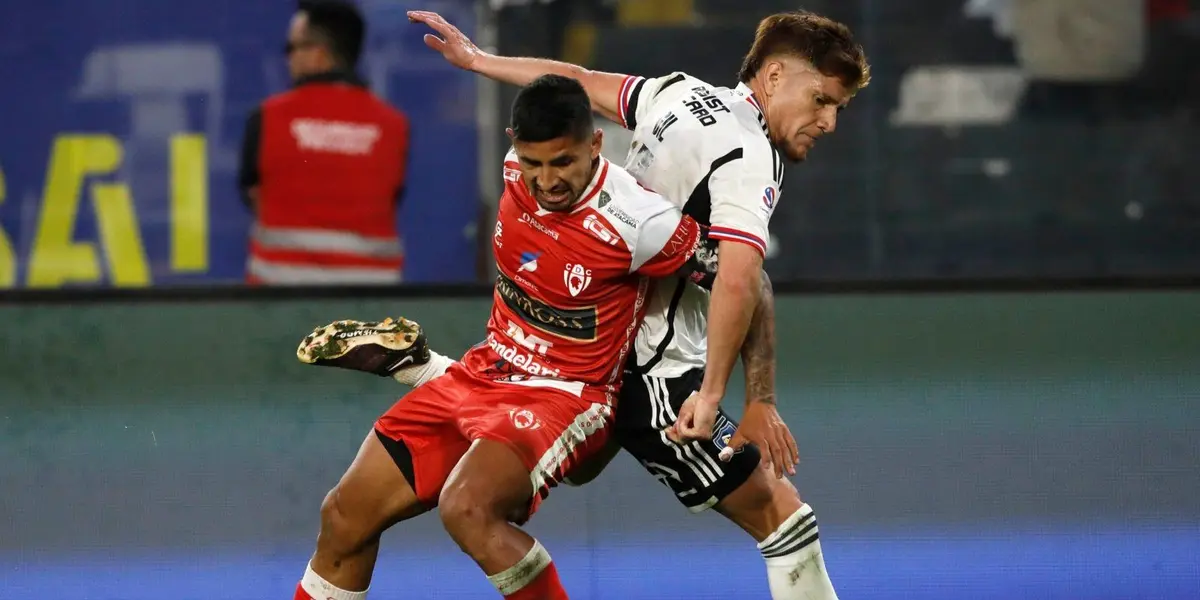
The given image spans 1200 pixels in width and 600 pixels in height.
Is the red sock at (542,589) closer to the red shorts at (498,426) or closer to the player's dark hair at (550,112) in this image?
the red shorts at (498,426)

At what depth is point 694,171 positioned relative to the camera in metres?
3.05

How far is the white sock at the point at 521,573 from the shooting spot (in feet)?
9.26

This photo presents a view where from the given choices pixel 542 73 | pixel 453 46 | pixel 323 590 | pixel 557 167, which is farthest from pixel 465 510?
pixel 453 46

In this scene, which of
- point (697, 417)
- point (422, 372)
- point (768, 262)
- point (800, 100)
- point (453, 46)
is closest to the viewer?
point (697, 417)

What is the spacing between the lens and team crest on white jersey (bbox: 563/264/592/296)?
9.82 ft

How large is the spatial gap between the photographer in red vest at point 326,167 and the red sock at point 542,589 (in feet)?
8.68

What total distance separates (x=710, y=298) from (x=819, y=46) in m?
0.61

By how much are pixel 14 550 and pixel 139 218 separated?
1.44m

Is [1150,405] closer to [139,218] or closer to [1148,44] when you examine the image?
[1148,44]

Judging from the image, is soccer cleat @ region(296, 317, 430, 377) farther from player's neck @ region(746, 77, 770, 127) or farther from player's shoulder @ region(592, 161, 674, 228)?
player's neck @ region(746, 77, 770, 127)

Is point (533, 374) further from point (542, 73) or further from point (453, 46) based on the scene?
point (453, 46)

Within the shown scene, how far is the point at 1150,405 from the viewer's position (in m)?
5.25

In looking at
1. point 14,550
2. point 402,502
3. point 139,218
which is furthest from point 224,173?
point 402,502

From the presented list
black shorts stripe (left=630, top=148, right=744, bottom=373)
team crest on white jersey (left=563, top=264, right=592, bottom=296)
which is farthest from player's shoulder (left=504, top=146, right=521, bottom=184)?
black shorts stripe (left=630, top=148, right=744, bottom=373)
